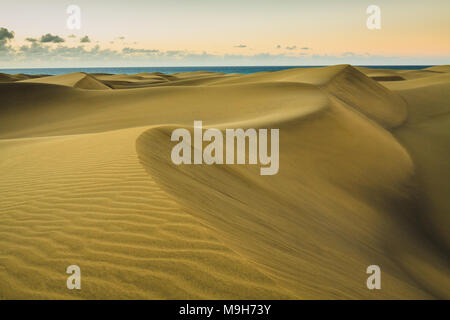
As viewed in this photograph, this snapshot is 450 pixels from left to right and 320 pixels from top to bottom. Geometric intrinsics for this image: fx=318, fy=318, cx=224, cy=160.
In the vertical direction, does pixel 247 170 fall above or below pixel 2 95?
below

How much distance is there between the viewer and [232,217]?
3.73 m

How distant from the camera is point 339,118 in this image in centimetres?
1219

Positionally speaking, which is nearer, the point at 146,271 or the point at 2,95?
the point at 146,271

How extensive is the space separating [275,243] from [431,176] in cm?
919

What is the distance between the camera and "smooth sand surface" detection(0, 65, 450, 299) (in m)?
2.38

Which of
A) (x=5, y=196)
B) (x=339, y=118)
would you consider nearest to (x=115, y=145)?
(x=5, y=196)

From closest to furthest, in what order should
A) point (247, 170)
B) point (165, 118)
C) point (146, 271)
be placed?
point (146, 271), point (247, 170), point (165, 118)

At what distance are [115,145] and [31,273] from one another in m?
3.58

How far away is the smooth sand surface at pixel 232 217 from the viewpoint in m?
2.38
